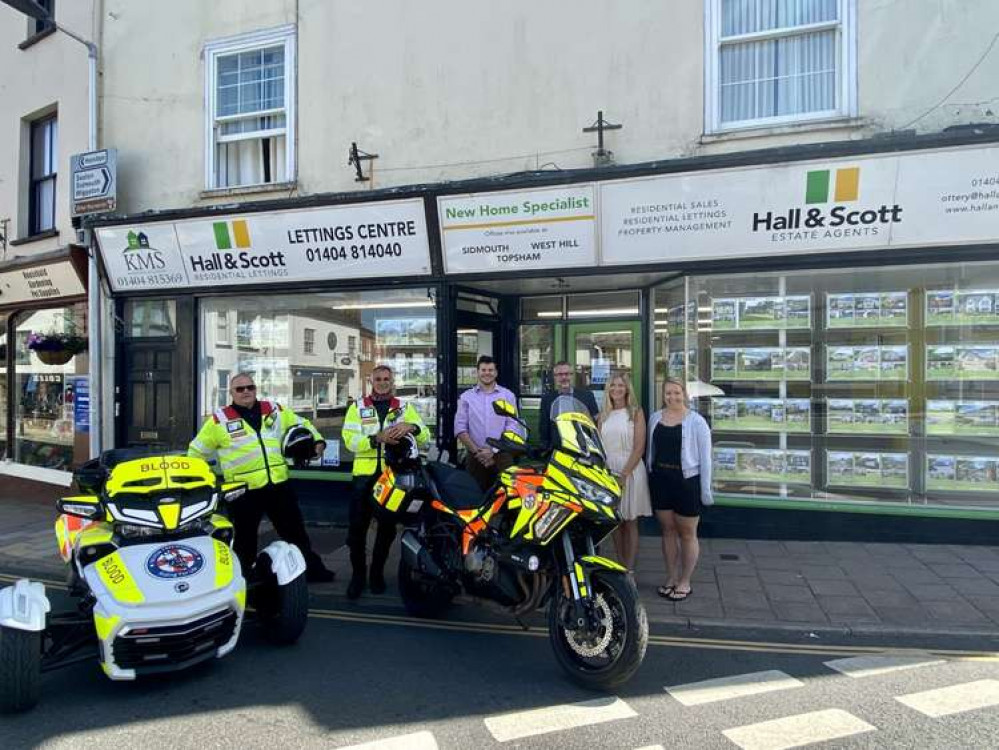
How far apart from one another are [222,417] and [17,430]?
28.2ft

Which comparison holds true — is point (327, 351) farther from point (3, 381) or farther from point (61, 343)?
point (3, 381)

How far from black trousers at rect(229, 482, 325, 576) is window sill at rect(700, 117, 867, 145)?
17.8 feet

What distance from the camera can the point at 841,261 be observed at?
264 inches

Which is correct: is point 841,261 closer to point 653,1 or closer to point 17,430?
point 653,1

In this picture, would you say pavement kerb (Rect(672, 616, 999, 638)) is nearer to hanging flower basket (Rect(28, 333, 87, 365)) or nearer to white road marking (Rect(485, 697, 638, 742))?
white road marking (Rect(485, 697, 638, 742))

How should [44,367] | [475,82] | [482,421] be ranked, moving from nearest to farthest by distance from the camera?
1. [482,421]
2. [475,82]
3. [44,367]

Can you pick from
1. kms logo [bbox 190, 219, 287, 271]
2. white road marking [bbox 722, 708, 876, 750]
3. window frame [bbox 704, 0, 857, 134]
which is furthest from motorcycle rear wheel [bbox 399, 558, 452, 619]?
window frame [bbox 704, 0, 857, 134]

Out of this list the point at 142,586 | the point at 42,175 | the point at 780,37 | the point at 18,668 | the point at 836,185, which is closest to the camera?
the point at 18,668

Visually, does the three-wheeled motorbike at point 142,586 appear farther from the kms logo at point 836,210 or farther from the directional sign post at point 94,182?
the directional sign post at point 94,182

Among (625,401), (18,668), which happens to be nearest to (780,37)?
(625,401)

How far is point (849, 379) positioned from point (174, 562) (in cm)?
670

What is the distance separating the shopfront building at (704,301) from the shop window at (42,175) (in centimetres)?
246

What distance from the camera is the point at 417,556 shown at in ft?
→ 15.6

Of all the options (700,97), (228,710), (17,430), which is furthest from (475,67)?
(17,430)
